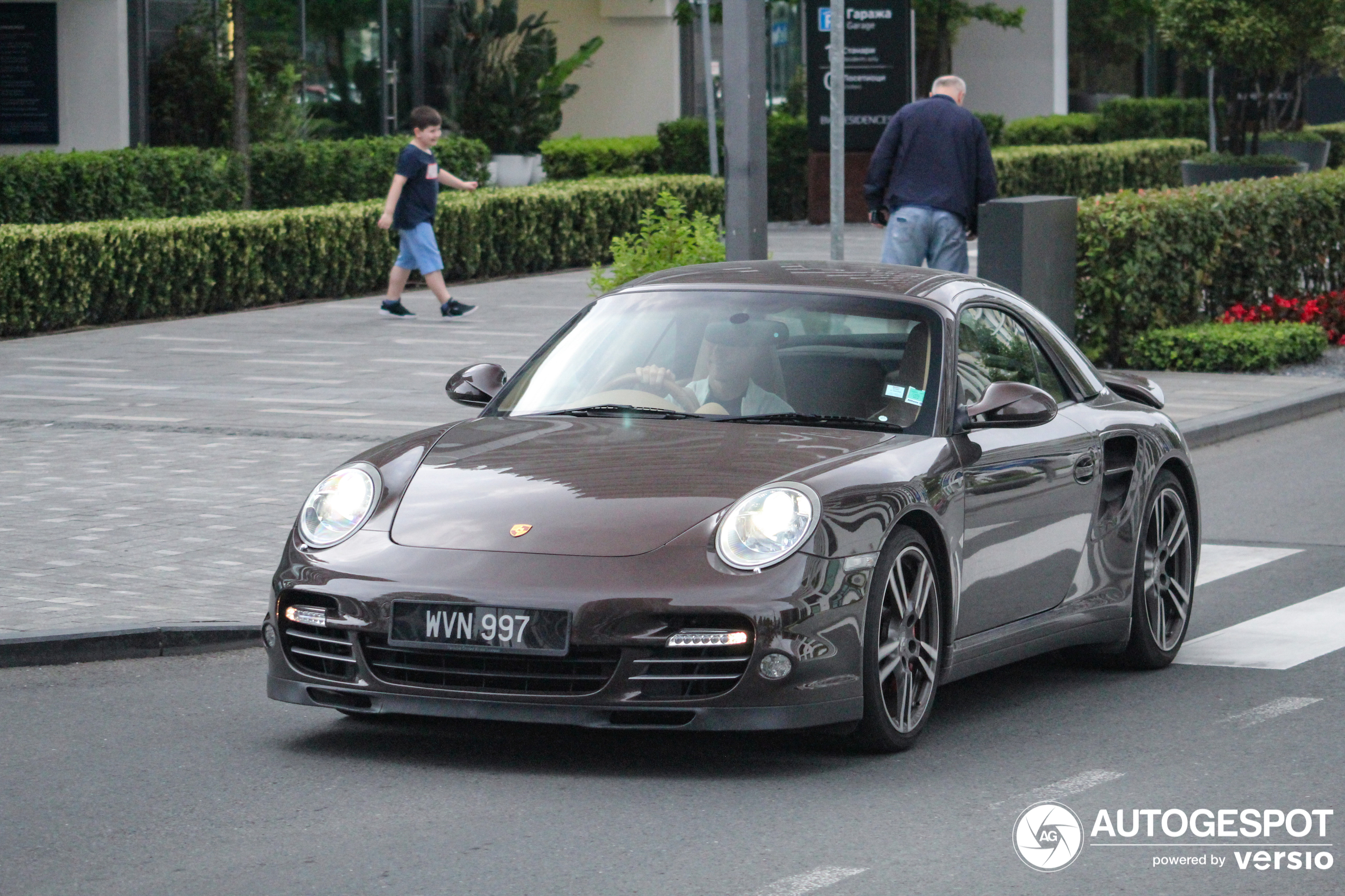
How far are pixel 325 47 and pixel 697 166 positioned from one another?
22.7 ft

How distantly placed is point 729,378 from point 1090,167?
28.6 m

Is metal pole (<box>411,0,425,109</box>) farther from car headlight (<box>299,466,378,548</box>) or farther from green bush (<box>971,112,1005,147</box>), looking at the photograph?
car headlight (<box>299,466,378,548</box>)

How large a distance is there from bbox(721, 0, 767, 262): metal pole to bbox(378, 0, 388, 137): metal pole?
20112 mm

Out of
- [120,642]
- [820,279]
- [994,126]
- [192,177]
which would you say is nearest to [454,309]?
[192,177]

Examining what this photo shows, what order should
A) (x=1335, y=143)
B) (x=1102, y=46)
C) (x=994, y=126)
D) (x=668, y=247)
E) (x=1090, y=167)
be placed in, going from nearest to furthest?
(x=668, y=247) < (x=1090, y=167) < (x=994, y=126) < (x=1335, y=143) < (x=1102, y=46)

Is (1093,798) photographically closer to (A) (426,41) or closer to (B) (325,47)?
(B) (325,47)

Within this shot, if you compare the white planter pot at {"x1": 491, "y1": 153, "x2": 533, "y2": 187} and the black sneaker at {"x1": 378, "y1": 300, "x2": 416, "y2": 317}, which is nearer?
the black sneaker at {"x1": 378, "y1": 300, "x2": 416, "y2": 317}

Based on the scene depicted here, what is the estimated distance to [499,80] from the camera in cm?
3312

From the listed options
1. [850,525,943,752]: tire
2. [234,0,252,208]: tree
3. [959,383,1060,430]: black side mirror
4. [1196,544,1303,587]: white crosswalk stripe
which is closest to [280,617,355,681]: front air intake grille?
[850,525,943,752]: tire

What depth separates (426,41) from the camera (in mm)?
32812

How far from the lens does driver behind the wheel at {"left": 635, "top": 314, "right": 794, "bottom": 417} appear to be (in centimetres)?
683

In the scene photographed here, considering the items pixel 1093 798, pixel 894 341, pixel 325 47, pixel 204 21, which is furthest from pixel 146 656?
pixel 325 47

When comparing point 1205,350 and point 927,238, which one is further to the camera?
point 1205,350

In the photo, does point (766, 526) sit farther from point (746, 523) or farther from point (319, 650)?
point (319, 650)
